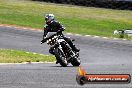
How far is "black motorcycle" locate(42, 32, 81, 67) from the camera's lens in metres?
16.6

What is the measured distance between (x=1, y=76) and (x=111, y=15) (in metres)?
33.6

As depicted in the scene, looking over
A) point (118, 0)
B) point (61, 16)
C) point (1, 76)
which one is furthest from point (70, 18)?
point (1, 76)

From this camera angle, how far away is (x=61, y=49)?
16.8 meters

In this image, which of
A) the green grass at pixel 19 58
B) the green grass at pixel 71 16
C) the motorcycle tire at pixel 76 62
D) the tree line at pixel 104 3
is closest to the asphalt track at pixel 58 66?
the motorcycle tire at pixel 76 62

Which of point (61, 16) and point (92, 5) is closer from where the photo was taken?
point (61, 16)

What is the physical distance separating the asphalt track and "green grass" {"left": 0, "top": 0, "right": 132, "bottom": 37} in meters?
4.16

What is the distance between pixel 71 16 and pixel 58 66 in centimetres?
2618


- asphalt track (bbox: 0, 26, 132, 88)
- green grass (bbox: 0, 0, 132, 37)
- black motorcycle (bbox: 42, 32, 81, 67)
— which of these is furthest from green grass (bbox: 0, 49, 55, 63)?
green grass (bbox: 0, 0, 132, 37)

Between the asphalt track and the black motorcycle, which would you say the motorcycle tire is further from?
the asphalt track

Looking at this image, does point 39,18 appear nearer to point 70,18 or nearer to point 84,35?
point 70,18

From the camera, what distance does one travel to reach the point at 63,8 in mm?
47625

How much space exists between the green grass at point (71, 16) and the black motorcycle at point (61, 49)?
16748mm

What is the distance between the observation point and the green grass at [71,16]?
36.7 metres

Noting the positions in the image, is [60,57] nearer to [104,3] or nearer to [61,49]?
[61,49]
